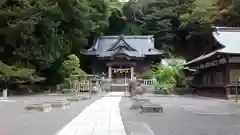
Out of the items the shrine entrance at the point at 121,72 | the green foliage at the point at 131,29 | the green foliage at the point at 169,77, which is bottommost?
the green foliage at the point at 169,77

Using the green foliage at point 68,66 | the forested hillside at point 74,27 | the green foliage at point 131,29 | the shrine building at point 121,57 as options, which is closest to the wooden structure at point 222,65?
the forested hillside at point 74,27

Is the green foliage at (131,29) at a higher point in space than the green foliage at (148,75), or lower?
higher

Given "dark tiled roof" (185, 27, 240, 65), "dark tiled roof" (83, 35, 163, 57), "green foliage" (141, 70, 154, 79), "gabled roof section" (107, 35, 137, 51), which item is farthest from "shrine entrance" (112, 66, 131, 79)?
"dark tiled roof" (185, 27, 240, 65)

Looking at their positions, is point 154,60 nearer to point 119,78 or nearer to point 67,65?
point 119,78

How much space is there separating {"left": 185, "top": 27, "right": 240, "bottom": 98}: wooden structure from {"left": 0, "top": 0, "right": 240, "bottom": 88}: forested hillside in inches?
319

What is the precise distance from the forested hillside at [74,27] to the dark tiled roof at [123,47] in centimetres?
224

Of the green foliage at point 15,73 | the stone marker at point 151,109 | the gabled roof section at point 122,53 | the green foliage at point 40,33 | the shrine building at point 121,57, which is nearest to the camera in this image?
the stone marker at point 151,109

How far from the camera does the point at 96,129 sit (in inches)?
311

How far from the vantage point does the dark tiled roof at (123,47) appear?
40094mm

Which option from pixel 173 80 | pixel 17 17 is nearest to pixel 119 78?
pixel 173 80

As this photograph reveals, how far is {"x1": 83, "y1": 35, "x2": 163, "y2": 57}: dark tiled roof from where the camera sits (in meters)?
40.1

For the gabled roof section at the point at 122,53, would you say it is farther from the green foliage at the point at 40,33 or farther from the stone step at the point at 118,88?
the green foliage at the point at 40,33

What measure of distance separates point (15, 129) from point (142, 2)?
48357 mm

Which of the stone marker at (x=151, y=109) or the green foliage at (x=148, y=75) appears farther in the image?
the green foliage at (x=148, y=75)
